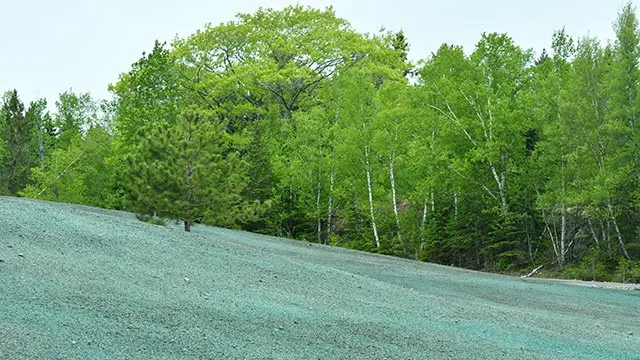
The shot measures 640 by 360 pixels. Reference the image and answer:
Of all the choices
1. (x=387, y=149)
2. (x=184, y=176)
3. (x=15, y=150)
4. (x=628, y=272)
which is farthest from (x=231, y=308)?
(x=15, y=150)

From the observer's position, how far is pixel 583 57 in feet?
86.0

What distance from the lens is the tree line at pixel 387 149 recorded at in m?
23.4

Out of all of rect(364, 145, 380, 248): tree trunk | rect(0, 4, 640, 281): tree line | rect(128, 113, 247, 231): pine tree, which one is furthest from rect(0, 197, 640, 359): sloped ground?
rect(364, 145, 380, 248): tree trunk

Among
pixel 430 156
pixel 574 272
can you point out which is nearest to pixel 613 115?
pixel 574 272

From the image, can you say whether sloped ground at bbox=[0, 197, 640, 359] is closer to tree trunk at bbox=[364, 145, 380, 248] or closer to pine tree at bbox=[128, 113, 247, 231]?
pine tree at bbox=[128, 113, 247, 231]

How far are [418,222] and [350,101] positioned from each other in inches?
243

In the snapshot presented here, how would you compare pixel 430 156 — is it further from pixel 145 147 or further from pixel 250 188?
pixel 145 147

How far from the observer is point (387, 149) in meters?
29.9

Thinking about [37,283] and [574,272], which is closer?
[37,283]

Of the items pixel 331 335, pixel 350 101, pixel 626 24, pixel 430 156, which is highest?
pixel 626 24

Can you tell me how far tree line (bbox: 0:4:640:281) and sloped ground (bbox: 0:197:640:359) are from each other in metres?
6.59

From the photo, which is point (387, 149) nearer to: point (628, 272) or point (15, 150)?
point (628, 272)

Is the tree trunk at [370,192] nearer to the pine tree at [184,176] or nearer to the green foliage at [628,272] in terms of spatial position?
the green foliage at [628,272]

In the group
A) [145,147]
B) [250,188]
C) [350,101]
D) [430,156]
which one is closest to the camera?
[145,147]
